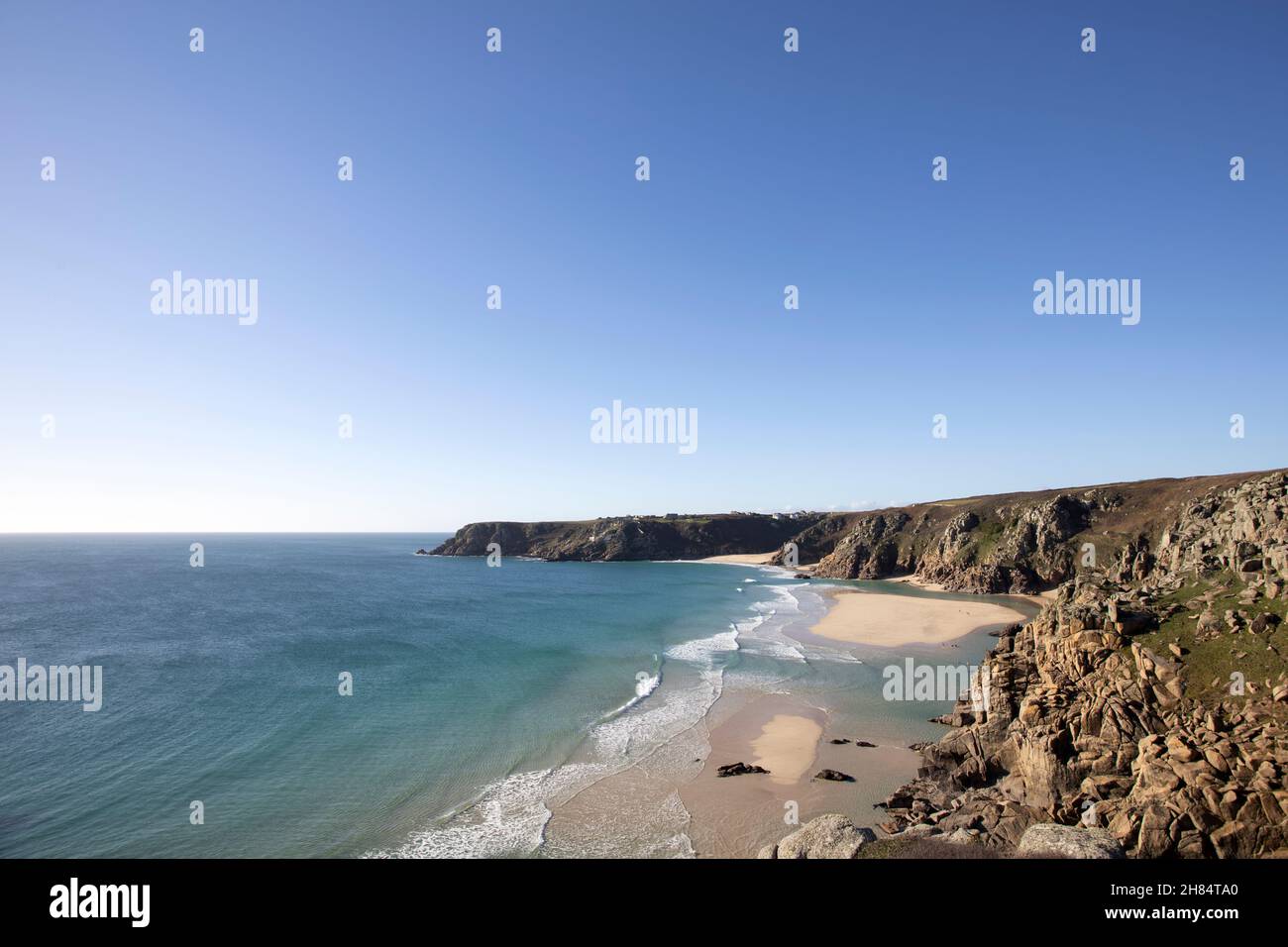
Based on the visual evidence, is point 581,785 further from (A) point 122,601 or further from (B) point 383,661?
(A) point 122,601

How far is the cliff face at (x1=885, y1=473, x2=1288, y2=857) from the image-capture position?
15.1 metres

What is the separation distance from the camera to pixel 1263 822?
14.3 m

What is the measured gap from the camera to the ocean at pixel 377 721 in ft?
70.6

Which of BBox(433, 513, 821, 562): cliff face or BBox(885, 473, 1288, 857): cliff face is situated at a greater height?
BBox(885, 473, 1288, 857): cliff face

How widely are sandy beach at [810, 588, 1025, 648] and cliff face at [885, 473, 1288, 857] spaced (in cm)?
2707
